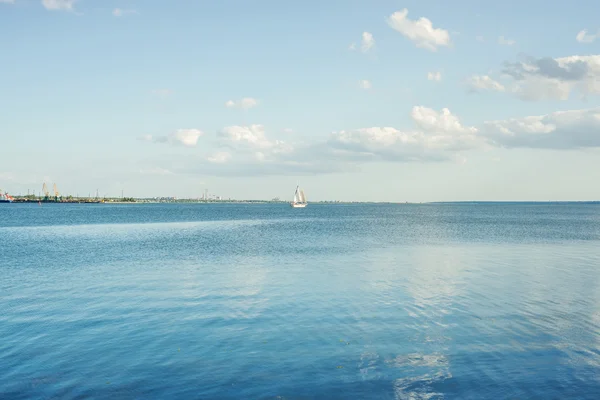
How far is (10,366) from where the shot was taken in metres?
19.3

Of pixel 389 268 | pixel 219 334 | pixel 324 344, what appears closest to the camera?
pixel 324 344

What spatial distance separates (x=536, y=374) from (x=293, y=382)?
10419 mm

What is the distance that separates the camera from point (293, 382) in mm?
17766

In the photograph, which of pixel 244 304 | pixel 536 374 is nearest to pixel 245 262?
pixel 244 304

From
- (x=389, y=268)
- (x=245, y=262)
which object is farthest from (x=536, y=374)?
(x=245, y=262)

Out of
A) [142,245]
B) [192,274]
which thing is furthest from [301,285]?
[142,245]

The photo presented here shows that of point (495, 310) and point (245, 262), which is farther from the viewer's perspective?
point (245, 262)

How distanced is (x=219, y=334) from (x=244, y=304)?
7048mm

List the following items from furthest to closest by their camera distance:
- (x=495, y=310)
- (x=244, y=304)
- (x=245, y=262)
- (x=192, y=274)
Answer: (x=245, y=262), (x=192, y=274), (x=244, y=304), (x=495, y=310)

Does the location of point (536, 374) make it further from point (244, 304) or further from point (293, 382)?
point (244, 304)

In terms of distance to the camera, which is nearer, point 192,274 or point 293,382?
point 293,382

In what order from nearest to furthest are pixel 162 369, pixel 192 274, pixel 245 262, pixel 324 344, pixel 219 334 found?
pixel 162 369
pixel 324 344
pixel 219 334
pixel 192 274
pixel 245 262

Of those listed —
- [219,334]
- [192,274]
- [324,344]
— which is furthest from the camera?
[192,274]

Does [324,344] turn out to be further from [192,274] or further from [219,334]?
[192,274]
